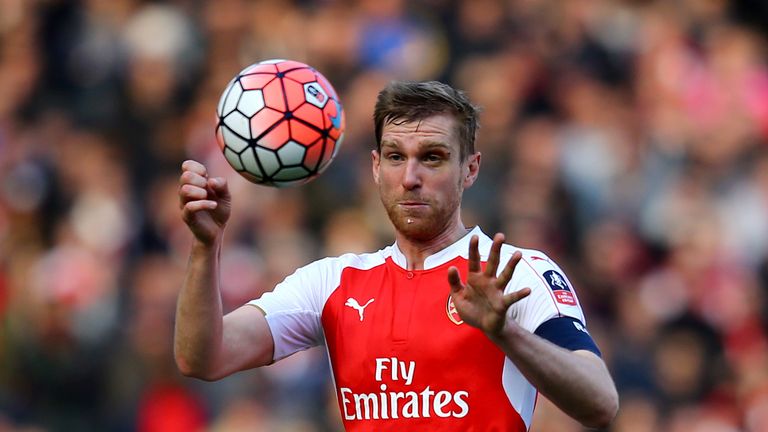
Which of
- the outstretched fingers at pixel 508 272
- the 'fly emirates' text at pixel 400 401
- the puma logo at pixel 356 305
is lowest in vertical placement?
the 'fly emirates' text at pixel 400 401

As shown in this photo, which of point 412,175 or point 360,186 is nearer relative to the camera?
point 412,175

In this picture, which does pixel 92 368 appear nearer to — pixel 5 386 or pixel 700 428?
pixel 5 386

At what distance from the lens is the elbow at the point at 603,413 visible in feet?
15.8

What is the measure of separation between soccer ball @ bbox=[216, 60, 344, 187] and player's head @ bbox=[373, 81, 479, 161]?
423 millimetres

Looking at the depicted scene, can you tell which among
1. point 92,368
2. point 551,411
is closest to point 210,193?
point 551,411

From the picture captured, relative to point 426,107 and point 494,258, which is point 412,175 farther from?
point 494,258

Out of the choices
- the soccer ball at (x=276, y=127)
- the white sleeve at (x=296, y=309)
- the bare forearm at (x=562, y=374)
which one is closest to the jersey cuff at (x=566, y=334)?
the bare forearm at (x=562, y=374)

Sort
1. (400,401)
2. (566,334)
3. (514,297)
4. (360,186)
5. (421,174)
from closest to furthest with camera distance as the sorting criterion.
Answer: (514,297)
(566,334)
(400,401)
(421,174)
(360,186)

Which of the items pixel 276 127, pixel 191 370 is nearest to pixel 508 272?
pixel 191 370

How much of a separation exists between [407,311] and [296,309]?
522 mm

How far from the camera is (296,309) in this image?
18.7 feet

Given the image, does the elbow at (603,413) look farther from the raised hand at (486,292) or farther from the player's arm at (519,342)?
the raised hand at (486,292)

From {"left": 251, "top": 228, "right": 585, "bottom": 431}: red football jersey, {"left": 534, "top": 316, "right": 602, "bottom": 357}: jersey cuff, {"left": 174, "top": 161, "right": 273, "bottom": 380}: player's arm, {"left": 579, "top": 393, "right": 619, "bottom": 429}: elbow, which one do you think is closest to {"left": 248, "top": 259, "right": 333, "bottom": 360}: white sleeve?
{"left": 251, "top": 228, "right": 585, "bottom": 431}: red football jersey

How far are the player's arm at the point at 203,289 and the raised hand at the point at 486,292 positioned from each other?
1052 millimetres
